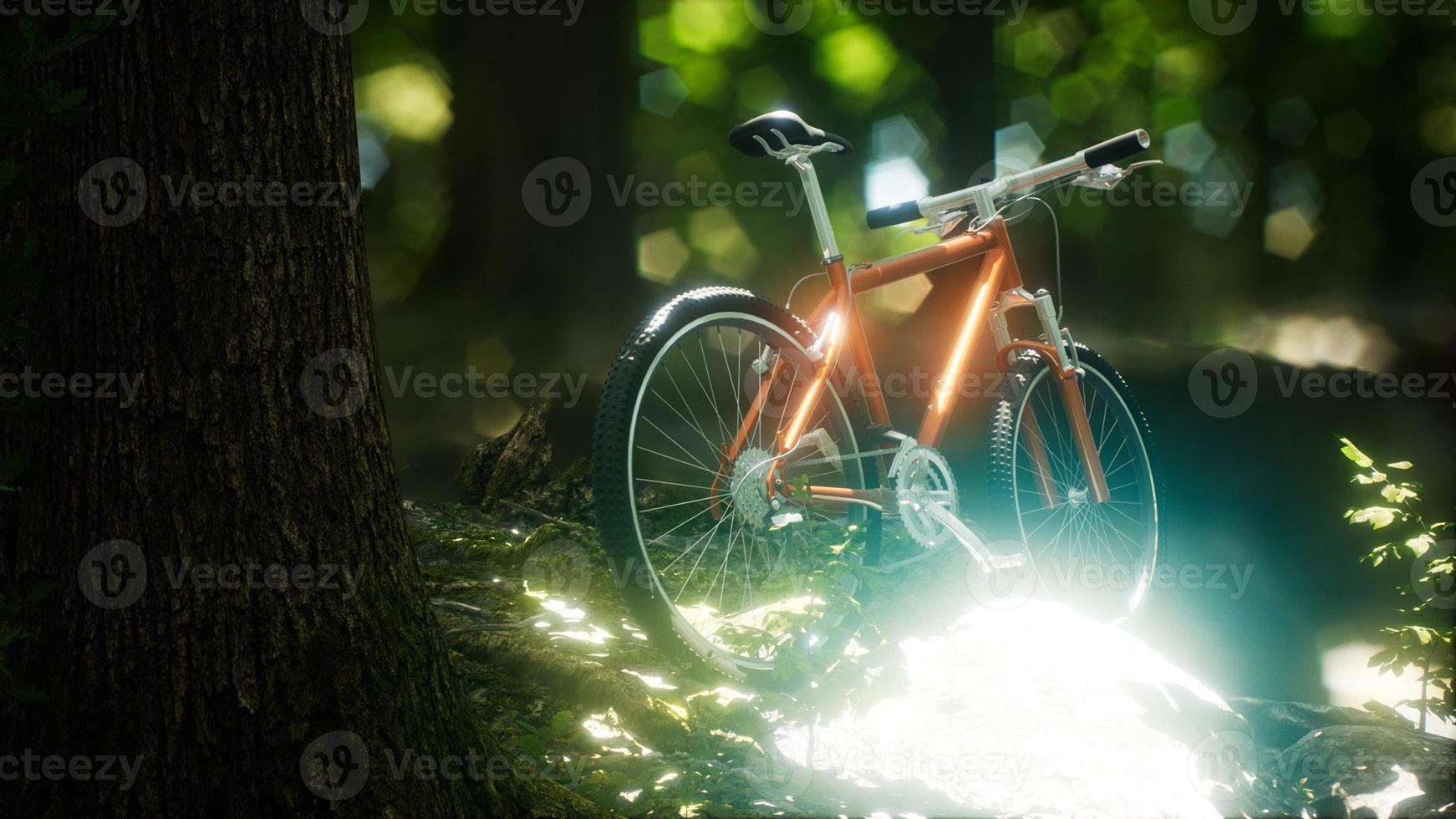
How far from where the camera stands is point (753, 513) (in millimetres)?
2336

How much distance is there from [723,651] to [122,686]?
133 cm

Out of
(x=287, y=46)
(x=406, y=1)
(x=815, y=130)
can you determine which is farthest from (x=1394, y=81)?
(x=287, y=46)

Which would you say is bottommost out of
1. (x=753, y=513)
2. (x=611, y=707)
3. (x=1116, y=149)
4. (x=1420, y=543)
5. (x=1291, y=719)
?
(x=1291, y=719)

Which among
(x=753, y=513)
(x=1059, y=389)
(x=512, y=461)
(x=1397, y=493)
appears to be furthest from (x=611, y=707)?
(x=1397, y=493)

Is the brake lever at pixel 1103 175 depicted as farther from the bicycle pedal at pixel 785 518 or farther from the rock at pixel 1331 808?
the rock at pixel 1331 808

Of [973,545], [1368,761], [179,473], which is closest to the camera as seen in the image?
[179,473]

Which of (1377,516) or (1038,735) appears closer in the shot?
(1038,735)

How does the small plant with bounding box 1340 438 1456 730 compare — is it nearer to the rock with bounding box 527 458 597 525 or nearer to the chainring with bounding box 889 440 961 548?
the chainring with bounding box 889 440 961 548

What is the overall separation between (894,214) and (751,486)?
116 centimetres

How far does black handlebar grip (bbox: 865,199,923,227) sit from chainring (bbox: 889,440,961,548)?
2.49 ft

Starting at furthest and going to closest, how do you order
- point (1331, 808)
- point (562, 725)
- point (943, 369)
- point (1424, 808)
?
point (943, 369), point (1331, 808), point (1424, 808), point (562, 725)

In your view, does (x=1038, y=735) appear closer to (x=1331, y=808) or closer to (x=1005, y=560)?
(x=1005, y=560)

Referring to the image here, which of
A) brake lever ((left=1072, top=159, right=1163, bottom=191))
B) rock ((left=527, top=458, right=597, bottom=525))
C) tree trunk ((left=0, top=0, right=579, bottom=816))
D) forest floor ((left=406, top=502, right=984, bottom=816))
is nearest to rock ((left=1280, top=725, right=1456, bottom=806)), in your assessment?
forest floor ((left=406, top=502, right=984, bottom=816))

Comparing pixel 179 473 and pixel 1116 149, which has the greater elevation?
pixel 1116 149
